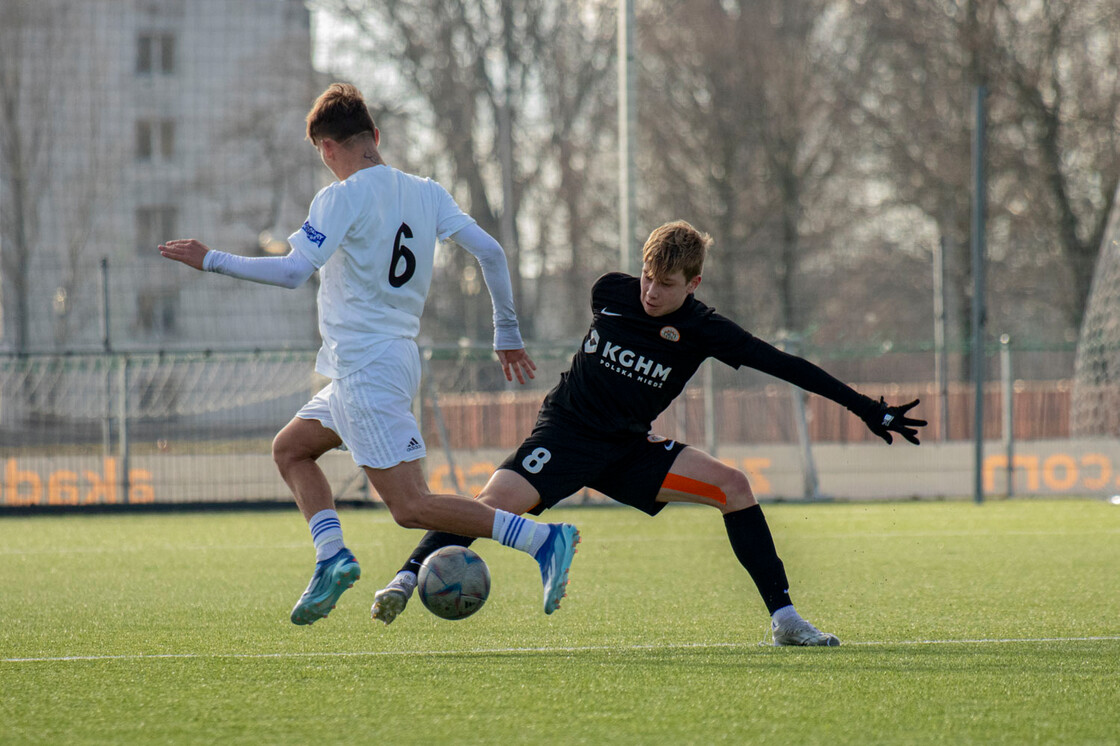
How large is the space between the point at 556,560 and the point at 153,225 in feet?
77.3

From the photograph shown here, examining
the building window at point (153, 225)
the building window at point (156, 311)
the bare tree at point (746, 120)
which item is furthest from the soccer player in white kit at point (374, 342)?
the bare tree at point (746, 120)

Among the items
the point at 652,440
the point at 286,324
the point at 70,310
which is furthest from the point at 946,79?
the point at 652,440

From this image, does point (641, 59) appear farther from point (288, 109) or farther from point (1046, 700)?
point (1046, 700)

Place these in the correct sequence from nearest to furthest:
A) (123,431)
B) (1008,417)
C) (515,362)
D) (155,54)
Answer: (515,362) < (123,431) < (1008,417) < (155,54)

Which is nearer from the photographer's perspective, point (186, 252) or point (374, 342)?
point (186, 252)

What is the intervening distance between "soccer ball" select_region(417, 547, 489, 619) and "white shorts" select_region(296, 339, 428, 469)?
0.47m

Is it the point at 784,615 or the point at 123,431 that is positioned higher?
the point at 123,431

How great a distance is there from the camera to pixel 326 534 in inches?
210

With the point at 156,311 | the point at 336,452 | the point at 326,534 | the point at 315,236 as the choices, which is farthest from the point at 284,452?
the point at 156,311

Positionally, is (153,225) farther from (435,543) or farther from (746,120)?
(435,543)

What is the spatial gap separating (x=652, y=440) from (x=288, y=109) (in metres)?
22.3

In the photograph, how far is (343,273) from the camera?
5.21 metres

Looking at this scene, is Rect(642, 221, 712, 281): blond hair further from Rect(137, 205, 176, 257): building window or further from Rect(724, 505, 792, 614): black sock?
Rect(137, 205, 176, 257): building window

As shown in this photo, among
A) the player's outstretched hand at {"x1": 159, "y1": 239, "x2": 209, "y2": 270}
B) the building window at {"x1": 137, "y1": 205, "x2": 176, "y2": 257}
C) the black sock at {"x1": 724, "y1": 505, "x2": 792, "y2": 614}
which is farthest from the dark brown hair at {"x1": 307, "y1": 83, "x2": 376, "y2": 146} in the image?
the building window at {"x1": 137, "y1": 205, "x2": 176, "y2": 257}
